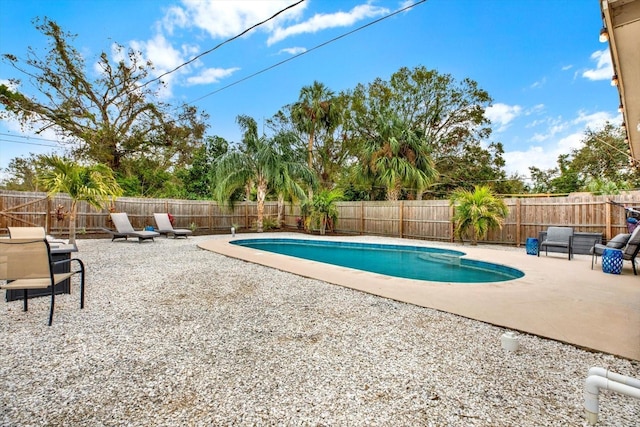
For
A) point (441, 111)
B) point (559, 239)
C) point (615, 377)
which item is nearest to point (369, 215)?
point (559, 239)

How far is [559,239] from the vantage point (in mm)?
7539

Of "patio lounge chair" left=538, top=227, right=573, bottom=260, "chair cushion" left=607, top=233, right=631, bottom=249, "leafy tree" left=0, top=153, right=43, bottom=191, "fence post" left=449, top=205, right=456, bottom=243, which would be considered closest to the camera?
"chair cushion" left=607, top=233, right=631, bottom=249

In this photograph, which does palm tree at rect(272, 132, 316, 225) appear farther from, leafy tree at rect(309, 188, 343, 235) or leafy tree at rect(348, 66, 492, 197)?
leafy tree at rect(348, 66, 492, 197)

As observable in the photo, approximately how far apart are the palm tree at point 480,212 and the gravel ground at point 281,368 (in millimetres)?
7070

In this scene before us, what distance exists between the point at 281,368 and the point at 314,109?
18.2 metres

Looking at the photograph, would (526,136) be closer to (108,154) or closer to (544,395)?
(544,395)

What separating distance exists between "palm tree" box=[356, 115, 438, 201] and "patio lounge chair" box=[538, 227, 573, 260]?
231 inches

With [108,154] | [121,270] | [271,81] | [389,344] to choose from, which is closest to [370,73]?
[271,81]

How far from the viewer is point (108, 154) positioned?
56.3 ft

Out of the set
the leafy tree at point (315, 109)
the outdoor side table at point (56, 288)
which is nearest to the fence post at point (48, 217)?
the outdoor side table at point (56, 288)

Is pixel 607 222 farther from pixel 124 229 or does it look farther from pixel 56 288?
pixel 124 229

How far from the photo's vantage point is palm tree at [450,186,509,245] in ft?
31.2

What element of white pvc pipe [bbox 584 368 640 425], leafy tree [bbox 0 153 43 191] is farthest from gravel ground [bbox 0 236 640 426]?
leafy tree [bbox 0 153 43 191]

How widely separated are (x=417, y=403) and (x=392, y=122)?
13.4 metres
